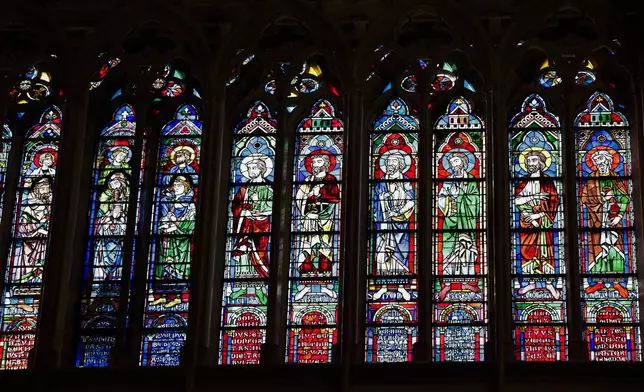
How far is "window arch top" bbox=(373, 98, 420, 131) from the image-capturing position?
15008 mm

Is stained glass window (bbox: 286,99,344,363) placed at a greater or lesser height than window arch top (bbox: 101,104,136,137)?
lesser

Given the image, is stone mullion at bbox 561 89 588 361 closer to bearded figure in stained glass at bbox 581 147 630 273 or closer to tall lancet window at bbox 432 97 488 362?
bearded figure in stained glass at bbox 581 147 630 273

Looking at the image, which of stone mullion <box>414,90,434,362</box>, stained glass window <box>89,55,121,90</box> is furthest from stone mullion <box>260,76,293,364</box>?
stained glass window <box>89,55,121,90</box>

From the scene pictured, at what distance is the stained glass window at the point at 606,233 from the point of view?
13.9 metres

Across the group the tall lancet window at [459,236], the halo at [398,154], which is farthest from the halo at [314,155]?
the tall lancet window at [459,236]

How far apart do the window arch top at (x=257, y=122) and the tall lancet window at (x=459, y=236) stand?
1623mm

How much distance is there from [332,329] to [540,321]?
1.88 m

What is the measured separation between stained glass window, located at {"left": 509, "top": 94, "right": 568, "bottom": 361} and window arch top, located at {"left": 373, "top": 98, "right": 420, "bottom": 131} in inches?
38.1

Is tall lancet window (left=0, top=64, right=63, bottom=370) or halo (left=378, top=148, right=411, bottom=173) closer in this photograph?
tall lancet window (left=0, top=64, right=63, bottom=370)

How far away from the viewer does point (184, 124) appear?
1530cm

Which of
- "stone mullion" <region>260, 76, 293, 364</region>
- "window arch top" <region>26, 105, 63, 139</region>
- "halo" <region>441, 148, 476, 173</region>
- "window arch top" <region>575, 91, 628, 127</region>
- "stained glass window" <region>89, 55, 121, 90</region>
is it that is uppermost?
"stained glass window" <region>89, 55, 121, 90</region>

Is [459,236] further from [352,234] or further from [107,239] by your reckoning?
[107,239]

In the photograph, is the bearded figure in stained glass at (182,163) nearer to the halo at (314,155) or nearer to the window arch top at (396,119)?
the halo at (314,155)

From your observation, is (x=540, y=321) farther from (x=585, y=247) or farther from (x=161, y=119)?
(x=161, y=119)
